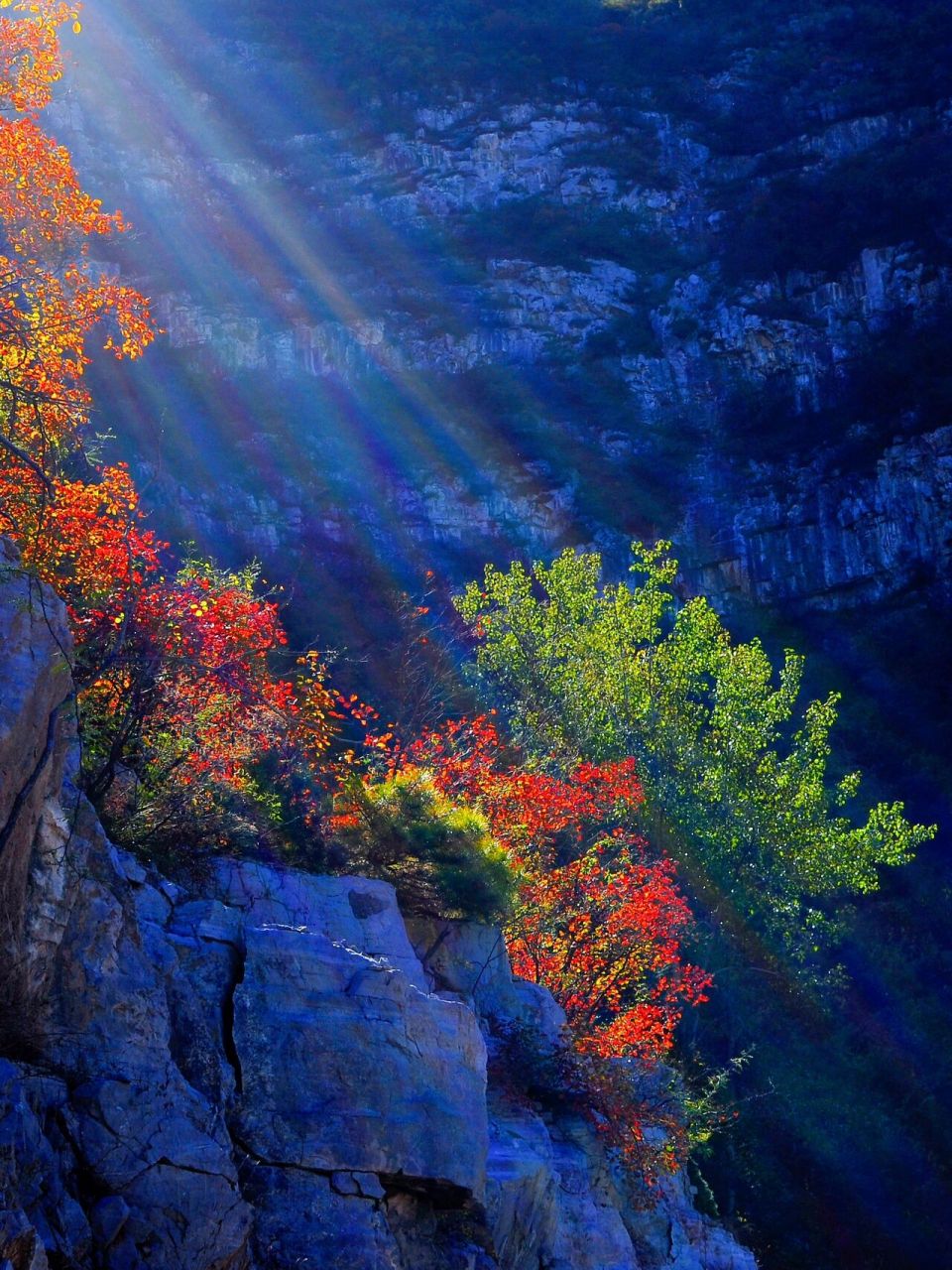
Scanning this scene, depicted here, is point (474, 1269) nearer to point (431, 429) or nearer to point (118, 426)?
point (118, 426)

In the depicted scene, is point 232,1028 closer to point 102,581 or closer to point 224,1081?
point 224,1081

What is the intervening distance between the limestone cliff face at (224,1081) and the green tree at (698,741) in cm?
1283

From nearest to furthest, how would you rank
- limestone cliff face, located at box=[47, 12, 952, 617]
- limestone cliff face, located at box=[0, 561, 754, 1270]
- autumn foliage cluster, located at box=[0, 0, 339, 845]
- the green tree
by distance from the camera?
limestone cliff face, located at box=[0, 561, 754, 1270]
autumn foliage cluster, located at box=[0, 0, 339, 845]
the green tree
limestone cliff face, located at box=[47, 12, 952, 617]

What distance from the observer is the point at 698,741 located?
2283 cm

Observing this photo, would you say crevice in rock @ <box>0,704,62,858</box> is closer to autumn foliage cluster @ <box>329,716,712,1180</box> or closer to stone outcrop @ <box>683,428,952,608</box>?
autumn foliage cluster @ <box>329,716,712,1180</box>

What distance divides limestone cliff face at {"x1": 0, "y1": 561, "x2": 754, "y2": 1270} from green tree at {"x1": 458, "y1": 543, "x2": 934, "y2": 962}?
12.8 metres

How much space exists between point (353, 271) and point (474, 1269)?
4829 centimetres

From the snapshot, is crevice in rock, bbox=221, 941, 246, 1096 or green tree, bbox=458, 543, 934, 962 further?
green tree, bbox=458, 543, 934, 962

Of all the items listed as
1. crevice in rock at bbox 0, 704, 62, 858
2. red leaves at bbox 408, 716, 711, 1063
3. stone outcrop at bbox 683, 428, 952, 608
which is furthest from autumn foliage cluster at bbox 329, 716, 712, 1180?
stone outcrop at bbox 683, 428, 952, 608

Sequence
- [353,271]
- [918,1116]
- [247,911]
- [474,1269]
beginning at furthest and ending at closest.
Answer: [353,271]
[918,1116]
[247,911]
[474,1269]

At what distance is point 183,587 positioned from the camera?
1077cm

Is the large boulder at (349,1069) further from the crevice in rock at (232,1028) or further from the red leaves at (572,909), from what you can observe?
the red leaves at (572,909)

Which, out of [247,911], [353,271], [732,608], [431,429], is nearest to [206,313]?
[353,271]

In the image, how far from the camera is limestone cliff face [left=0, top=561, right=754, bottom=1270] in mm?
5445
